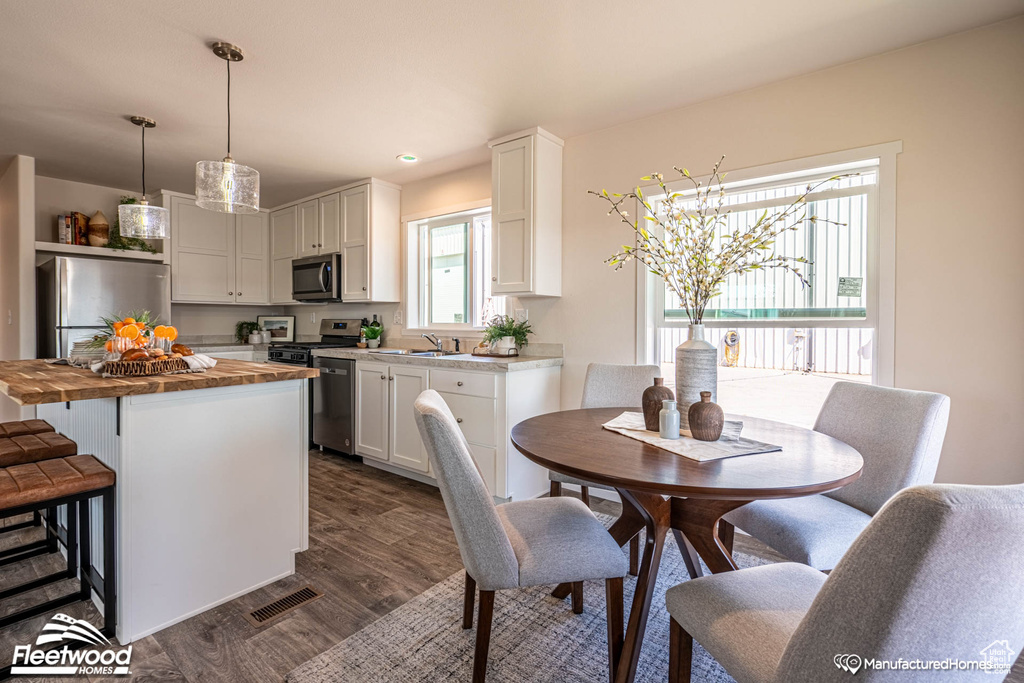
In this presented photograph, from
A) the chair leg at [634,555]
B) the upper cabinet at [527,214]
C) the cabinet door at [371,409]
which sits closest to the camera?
the chair leg at [634,555]

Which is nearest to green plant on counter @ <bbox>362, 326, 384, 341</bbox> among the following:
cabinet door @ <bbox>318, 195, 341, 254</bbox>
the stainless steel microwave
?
the stainless steel microwave

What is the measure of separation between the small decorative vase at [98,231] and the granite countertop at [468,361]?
7.57ft

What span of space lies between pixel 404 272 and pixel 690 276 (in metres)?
3.17

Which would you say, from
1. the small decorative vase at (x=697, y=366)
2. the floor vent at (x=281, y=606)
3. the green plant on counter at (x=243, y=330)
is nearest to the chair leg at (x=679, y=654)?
the small decorative vase at (x=697, y=366)

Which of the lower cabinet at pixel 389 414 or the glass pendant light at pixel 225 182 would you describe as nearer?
the glass pendant light at pixel 225 182

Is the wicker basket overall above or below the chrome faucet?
below

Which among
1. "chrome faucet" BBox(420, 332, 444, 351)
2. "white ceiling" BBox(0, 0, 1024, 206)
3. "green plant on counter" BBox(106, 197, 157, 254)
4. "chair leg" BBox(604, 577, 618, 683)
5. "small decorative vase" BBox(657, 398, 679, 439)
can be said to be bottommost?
"chair leg" BBox(604, 577, 618, 683)

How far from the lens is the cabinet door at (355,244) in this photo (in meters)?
4.18

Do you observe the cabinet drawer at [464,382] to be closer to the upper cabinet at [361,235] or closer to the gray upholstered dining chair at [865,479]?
the upper cabinet at [361,235]

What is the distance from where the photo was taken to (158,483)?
1757 millimetres

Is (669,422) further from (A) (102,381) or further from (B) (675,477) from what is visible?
(A) (102,381)

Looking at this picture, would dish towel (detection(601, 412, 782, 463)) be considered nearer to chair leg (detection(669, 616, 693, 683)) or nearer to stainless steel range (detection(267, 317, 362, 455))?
chair leg (detection(669, 616, 693, 683))

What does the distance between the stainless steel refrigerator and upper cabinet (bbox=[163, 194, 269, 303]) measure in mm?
433

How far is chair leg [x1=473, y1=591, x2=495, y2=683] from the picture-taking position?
139 centimetres
